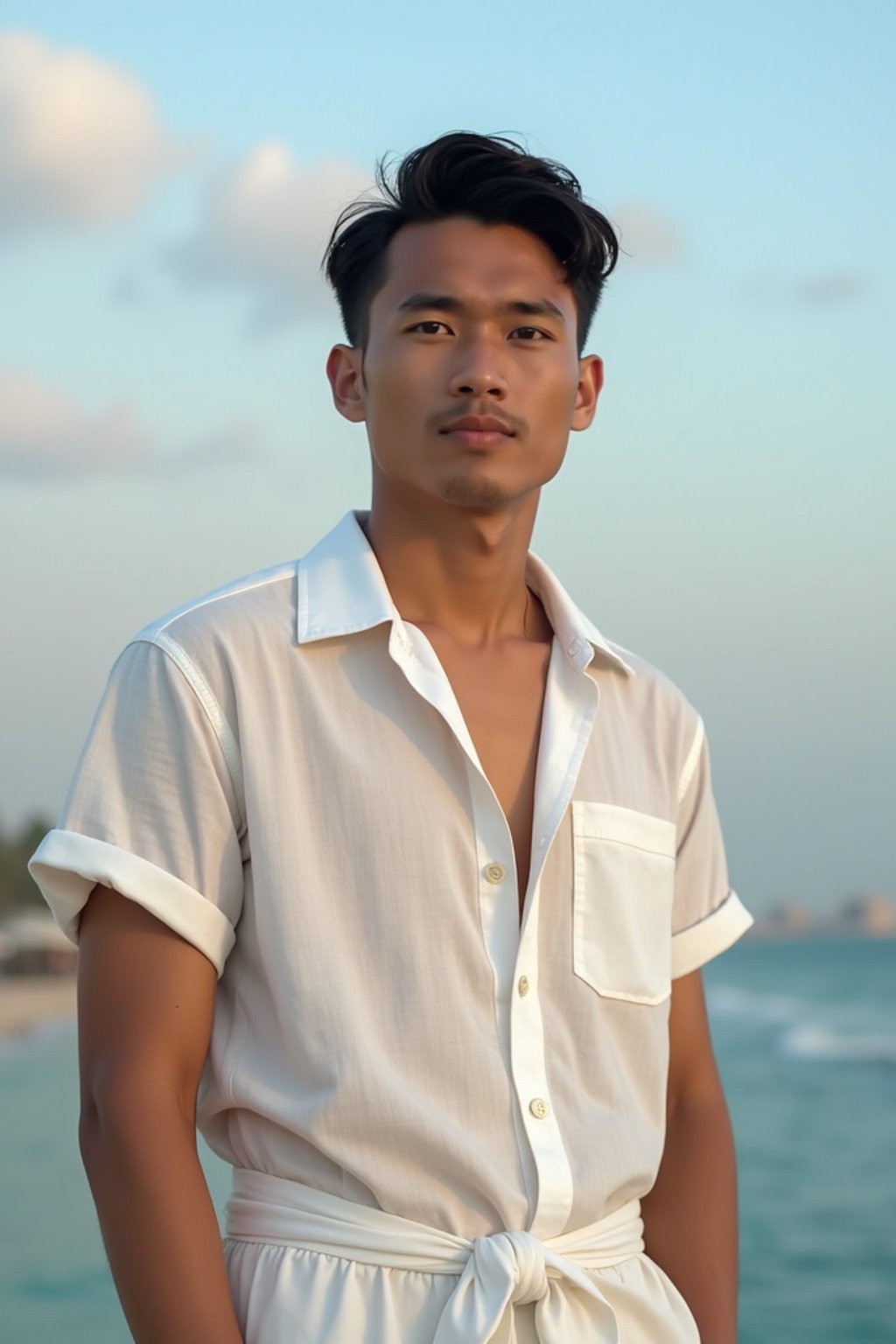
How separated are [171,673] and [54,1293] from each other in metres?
9.74

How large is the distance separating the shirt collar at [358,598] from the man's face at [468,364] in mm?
90

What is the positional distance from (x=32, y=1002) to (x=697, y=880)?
93.9ft

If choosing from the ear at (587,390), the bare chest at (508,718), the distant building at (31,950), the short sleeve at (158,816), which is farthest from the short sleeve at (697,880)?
the distant building at (31,950)

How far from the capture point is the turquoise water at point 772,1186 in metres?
10.9

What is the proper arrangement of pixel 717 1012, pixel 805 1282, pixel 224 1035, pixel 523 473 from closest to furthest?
pixel 224 1035
pixel 523 473
pixel 805 1282
pixel 717 1012

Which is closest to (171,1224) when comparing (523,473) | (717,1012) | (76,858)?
(76,858)

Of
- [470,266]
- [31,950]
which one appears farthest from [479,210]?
[31,950]

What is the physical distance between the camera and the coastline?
25922 millimetres

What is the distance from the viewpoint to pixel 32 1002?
29641 millimetres

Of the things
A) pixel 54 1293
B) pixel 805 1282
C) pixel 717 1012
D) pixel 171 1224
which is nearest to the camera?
pixel 171 1224

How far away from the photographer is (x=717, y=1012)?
1220 inches

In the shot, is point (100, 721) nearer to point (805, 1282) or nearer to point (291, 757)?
point (291, 757)

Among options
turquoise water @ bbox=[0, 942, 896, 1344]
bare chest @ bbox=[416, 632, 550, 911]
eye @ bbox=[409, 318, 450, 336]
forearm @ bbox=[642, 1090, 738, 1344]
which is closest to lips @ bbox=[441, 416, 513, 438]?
eye @ bbox=[409, 318, 450, 336]

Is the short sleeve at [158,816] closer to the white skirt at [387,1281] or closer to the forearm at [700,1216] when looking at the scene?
the white skirt at [387,1281]
